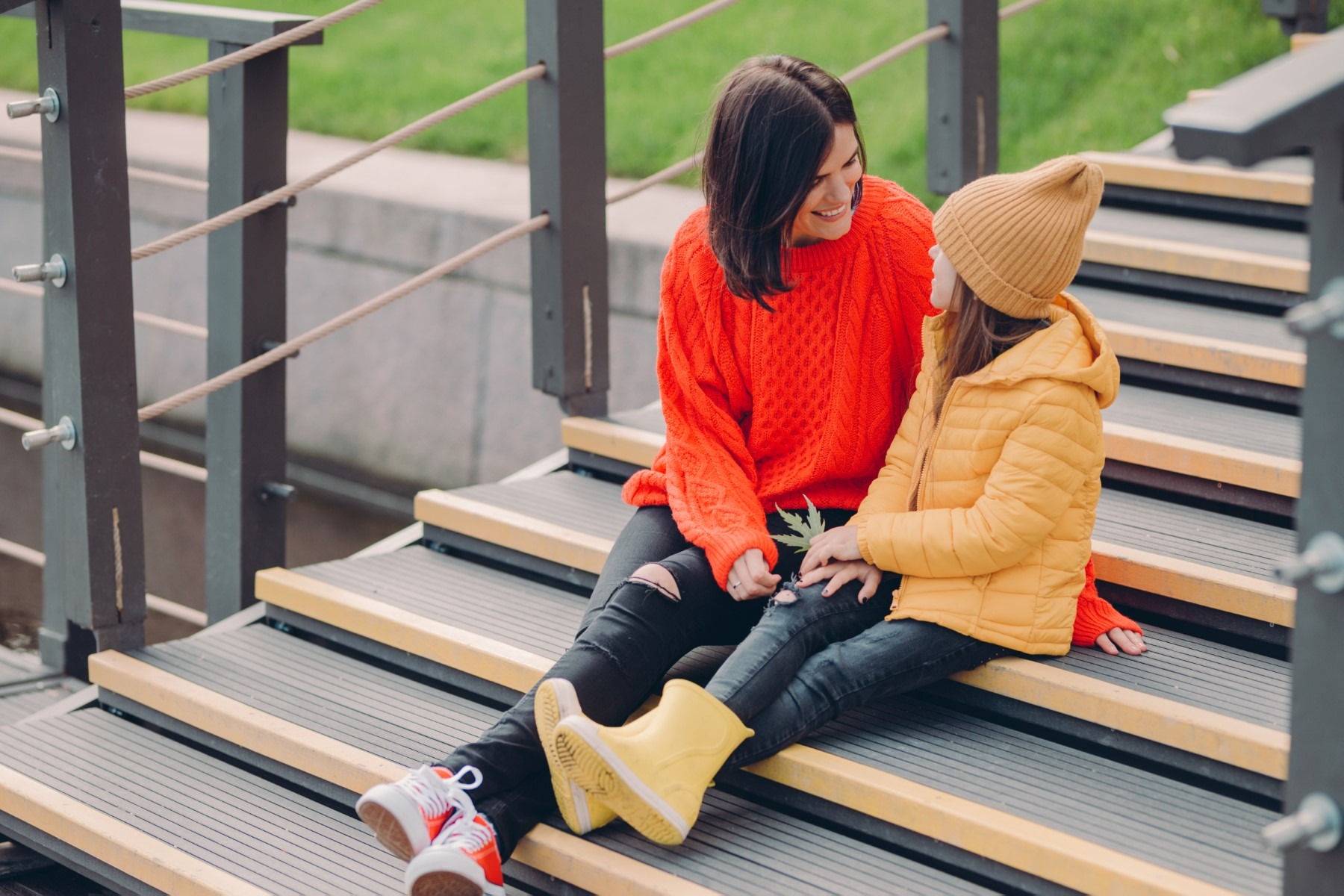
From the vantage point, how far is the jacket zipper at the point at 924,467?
6.12 ft

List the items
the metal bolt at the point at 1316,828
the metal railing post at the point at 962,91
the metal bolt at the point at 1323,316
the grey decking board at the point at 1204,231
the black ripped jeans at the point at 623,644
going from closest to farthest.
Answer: the metal bolt at the point at 1323,316, the metal bolt at the point at 1316,828, the black ripped jeans at the point at 623,644, the grey decking board at the point at 1204,231, the metal railing post at the point at 962,91

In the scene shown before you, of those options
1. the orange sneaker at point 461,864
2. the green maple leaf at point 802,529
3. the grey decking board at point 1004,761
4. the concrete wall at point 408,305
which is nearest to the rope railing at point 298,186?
the grey decking board at point 1004,761

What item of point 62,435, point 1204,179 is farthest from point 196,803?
point 1204,179

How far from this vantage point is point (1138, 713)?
1803 millimetres

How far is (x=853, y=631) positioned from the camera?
1.91 m

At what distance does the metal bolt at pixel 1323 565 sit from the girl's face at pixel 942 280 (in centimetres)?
70

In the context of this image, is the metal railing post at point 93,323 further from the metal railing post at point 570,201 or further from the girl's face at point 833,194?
the girl's face at point 833,194

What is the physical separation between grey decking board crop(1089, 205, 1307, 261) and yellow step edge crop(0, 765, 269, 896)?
6.41 ft

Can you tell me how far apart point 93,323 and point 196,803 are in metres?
0.74

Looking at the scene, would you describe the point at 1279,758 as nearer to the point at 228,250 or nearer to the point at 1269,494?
the point at 1269,494

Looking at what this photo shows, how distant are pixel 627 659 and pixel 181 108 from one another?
485 centimetres

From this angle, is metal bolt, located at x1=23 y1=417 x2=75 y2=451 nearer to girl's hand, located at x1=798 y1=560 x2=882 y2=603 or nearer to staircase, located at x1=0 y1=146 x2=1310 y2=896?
staircase, located at x1=0 y1=146 x2=1310 y2=896

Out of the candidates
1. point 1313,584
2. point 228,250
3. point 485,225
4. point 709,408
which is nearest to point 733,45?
point 485,225

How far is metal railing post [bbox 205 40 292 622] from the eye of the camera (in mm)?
2512
